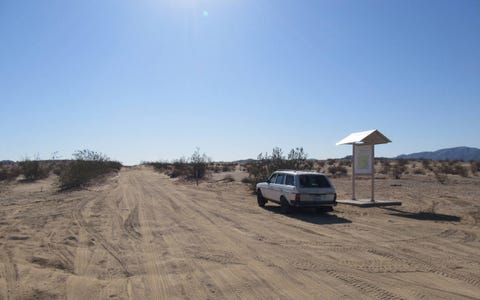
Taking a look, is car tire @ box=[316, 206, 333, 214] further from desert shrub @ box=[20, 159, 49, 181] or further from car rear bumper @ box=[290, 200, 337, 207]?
desert shrub @ box=[20, 159, 49, 181]

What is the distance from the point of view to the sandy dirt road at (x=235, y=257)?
7.05m

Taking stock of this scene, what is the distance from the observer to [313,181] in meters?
17.3

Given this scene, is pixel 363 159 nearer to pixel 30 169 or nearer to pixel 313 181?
pixel 313 181

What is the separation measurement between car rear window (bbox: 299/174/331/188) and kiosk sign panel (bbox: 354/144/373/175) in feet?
13.5

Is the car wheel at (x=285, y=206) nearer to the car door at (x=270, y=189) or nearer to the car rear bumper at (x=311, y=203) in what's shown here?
the car rear bumper at (x=311, y=203)

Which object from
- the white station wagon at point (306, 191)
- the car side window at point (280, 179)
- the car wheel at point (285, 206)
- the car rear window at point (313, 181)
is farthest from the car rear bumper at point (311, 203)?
the car side window at point (280, 179)

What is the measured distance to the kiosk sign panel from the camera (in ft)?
67.9

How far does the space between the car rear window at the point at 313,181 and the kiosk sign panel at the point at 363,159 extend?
13.5 feet

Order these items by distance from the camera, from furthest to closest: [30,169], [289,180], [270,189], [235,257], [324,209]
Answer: [30,169] → [270,189] → [289,180] → [324,209] → [235,257]

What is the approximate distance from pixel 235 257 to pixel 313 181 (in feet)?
28.1

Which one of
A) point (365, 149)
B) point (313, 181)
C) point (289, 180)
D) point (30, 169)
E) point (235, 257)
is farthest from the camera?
point (30, 169)

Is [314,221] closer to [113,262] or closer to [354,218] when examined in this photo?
[354,218]

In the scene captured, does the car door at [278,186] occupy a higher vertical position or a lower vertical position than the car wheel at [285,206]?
higher

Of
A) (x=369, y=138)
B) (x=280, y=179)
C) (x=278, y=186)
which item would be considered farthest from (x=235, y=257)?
(x=369, y=138)
